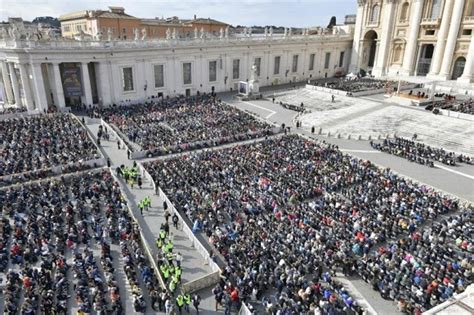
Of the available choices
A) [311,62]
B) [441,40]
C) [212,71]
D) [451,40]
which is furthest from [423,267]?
[311,62]

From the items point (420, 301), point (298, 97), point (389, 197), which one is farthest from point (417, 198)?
point (298, 97)

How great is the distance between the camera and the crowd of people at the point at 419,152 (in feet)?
93.1

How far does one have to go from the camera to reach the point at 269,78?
60.7m

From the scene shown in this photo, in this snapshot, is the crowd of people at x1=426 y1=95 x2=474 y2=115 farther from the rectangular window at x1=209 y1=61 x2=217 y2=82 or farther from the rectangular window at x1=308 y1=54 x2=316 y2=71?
the rectangular window at x1=209 y1=61 x2=217 y2=82

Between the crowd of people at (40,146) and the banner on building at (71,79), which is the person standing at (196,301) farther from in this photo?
the banner on building at (71,79)

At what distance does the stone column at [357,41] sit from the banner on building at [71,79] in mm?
48912

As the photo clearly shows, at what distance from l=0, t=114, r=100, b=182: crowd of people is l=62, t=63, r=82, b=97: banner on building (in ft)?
23.5

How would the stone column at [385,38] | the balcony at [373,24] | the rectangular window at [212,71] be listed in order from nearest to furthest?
the rectangular window at [212,71] < the stone column at [385,38] < the balcony at [373,24]

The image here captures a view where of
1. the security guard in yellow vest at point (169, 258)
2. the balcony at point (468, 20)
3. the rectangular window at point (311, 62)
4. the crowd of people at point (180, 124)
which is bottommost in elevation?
the security guard in yellow vest at point (169, 258)

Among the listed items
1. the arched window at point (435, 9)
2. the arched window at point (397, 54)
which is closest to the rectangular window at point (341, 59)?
the arched window at point (397, 54)

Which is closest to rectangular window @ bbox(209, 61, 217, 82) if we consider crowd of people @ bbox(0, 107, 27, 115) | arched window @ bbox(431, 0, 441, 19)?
crowd of people @ bbox(0, 107, 27, 115)

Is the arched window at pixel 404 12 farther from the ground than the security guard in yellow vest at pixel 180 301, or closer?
farther from the ground

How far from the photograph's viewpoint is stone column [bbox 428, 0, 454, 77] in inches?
1994

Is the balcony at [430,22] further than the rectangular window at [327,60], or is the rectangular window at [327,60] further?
the rectangular window at [327,60]
